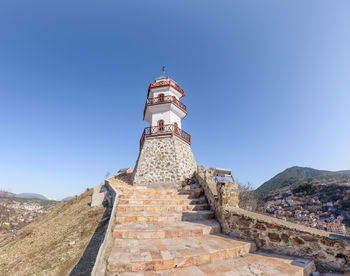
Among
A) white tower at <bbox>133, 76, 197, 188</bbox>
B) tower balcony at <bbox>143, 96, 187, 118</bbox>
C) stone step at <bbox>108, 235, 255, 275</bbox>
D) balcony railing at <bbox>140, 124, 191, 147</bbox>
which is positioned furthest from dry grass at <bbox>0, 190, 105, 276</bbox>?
tower balcony at <bbox>143, 96, 187, 118</bbox>

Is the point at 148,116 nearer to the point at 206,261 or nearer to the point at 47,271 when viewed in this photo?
the point at 47,271

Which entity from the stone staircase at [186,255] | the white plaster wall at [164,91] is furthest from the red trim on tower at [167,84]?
the stone staircase at [186,255]

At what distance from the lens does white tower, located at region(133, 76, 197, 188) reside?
514 inches

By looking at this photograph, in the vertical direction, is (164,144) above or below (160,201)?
above

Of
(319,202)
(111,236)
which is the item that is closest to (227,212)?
(111,236)

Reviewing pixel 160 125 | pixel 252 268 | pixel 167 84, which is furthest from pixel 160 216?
pixel 167 84

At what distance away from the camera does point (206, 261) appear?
331 cm

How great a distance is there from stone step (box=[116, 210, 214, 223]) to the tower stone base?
5.81 meters

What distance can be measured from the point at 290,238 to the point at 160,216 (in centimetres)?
418

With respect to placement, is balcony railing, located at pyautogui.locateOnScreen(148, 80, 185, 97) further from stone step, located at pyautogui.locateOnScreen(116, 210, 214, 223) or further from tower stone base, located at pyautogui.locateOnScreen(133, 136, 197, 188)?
stone step, located at pyautogui.locateOnScreen(116, 210, 214, 223)

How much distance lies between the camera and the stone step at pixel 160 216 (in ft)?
19.3

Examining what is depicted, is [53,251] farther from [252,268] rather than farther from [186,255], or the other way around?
[252,268]

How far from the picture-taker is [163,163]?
13570 mm

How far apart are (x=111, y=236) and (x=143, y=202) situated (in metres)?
3.21
